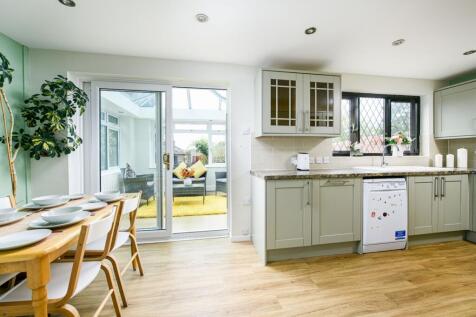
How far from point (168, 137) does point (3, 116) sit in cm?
150

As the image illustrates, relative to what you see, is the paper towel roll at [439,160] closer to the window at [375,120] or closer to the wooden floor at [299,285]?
the window at [375,120]

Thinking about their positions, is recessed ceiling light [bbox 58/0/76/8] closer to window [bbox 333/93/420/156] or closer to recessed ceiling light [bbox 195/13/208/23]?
recessed ceiling light [bbox 195/13/208/23]

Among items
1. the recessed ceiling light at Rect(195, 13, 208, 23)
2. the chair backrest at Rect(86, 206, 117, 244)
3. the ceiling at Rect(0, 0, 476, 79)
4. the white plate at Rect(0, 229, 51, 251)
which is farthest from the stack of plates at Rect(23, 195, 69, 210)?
the recessed ceiling light at Rect(195, 13, 208, 23)

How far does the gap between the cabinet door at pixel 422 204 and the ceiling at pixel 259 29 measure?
153 centimetres

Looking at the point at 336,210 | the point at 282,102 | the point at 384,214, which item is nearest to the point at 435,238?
the point at 384,214

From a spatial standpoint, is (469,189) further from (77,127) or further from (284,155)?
(77,127)

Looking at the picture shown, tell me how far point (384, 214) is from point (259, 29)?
7.92 ft

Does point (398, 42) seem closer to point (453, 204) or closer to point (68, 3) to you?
point (453, 204)

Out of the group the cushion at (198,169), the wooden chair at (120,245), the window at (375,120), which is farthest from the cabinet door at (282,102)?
the cushion at (198,169)

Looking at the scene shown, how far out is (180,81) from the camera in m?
2.85

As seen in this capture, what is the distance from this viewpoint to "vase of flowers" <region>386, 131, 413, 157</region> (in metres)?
3.14

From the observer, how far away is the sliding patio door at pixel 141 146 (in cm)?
282

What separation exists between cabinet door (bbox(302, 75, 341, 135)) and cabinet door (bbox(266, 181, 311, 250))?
0.82 m

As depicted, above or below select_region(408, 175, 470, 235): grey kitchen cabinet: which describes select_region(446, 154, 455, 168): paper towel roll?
above
